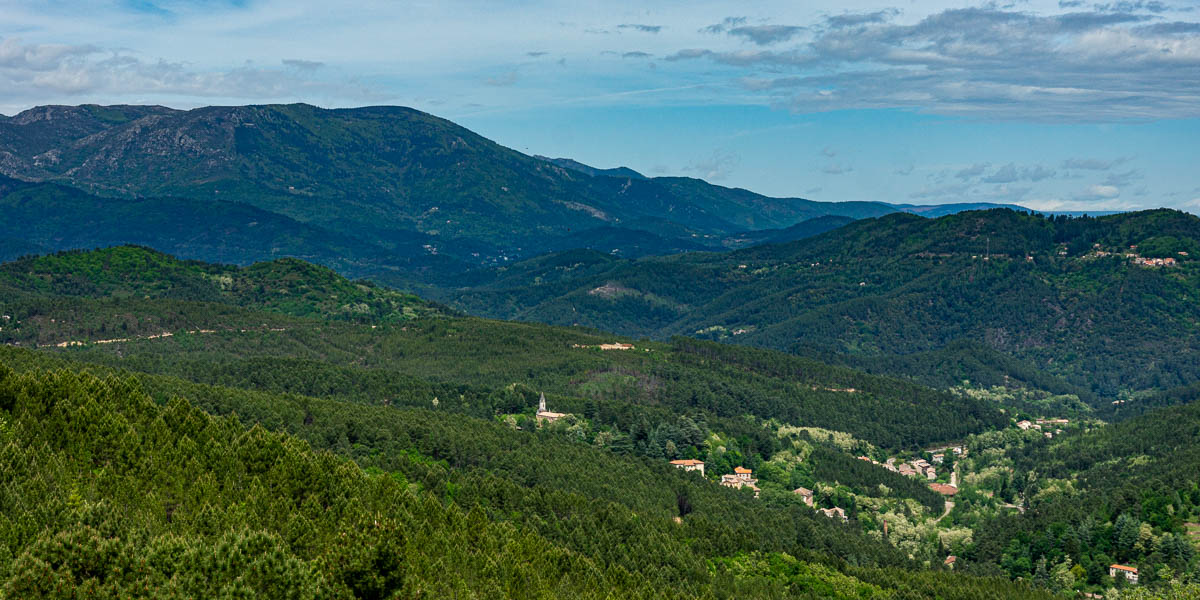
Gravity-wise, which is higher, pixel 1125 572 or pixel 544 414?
pixel 544 414

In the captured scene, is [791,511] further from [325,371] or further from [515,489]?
[325,371]

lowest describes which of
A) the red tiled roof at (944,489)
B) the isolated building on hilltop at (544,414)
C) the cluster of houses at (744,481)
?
the red tiled roof at (944,489)

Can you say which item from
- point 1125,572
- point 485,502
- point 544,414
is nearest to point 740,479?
point 544,414

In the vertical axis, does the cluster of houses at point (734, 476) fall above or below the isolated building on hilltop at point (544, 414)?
below

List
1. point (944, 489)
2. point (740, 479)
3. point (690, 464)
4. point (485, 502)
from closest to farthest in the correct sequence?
point (485, 502) < point (690, 464) < point (740, 479) < point (944, 489)

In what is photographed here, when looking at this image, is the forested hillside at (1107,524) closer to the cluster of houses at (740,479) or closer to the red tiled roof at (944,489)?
the red tiled roof at (944,489)

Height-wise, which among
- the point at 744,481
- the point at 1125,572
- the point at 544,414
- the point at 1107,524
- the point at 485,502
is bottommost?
the point at 744,481

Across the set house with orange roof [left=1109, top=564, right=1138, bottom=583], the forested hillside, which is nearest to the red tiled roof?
the forested hillside

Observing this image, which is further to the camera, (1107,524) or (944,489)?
(944,489)

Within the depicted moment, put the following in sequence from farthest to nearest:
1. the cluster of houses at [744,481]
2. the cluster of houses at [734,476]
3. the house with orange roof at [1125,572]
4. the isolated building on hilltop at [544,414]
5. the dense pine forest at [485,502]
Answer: the isolated building on hilltop at [544,414] → the cluster of houses at [734,476] → the cluster of houses at [744,481] → the house with orange roof at [1125,572] → the dense pine forest at [485,502]

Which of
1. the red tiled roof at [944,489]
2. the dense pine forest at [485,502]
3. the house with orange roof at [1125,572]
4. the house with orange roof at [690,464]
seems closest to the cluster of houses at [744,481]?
the house with orange roof at [690,464]

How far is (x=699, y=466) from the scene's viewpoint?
167 meters

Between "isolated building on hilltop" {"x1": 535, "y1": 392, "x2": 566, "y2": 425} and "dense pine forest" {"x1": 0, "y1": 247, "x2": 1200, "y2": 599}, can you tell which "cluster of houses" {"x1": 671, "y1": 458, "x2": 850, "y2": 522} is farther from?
"isolated building on hilltop" {"x1": 535, "y1": 392, "x2": 566, "y2": 425}

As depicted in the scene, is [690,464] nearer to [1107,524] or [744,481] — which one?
[744,481]
